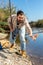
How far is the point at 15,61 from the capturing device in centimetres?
482

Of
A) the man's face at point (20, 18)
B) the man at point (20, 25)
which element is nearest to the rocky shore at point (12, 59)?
the man at point (20, 25)

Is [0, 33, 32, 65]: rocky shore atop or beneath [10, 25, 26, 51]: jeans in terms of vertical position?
beneath

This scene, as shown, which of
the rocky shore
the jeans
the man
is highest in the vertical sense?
the man

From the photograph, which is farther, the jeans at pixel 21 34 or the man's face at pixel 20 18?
the jeans at pixel 21 34

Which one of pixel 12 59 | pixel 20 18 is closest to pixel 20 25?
pixel 20 18

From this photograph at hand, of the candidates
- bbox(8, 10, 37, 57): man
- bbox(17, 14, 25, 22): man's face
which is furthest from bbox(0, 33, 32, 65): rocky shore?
bbox(17, 14, 25, 22): man's face

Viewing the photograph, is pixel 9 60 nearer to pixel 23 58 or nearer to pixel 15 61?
pixel 15 61

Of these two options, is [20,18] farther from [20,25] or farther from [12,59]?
[12,59]

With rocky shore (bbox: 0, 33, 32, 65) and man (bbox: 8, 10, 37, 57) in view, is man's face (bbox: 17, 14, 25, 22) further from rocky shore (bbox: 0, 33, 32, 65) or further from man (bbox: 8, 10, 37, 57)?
rocky shore (bbox: 0, 33, 32, 65)

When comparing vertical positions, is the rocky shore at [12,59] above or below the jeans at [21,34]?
below

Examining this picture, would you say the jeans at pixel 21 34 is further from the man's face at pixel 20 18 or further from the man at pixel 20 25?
the man's face at pixel 20 18

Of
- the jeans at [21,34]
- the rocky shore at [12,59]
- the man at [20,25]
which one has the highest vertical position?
the man at [20,25]

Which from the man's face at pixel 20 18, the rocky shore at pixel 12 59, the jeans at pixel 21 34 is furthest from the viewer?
the jeans at pixel 21 34

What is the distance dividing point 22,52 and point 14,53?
Result: 24cm
